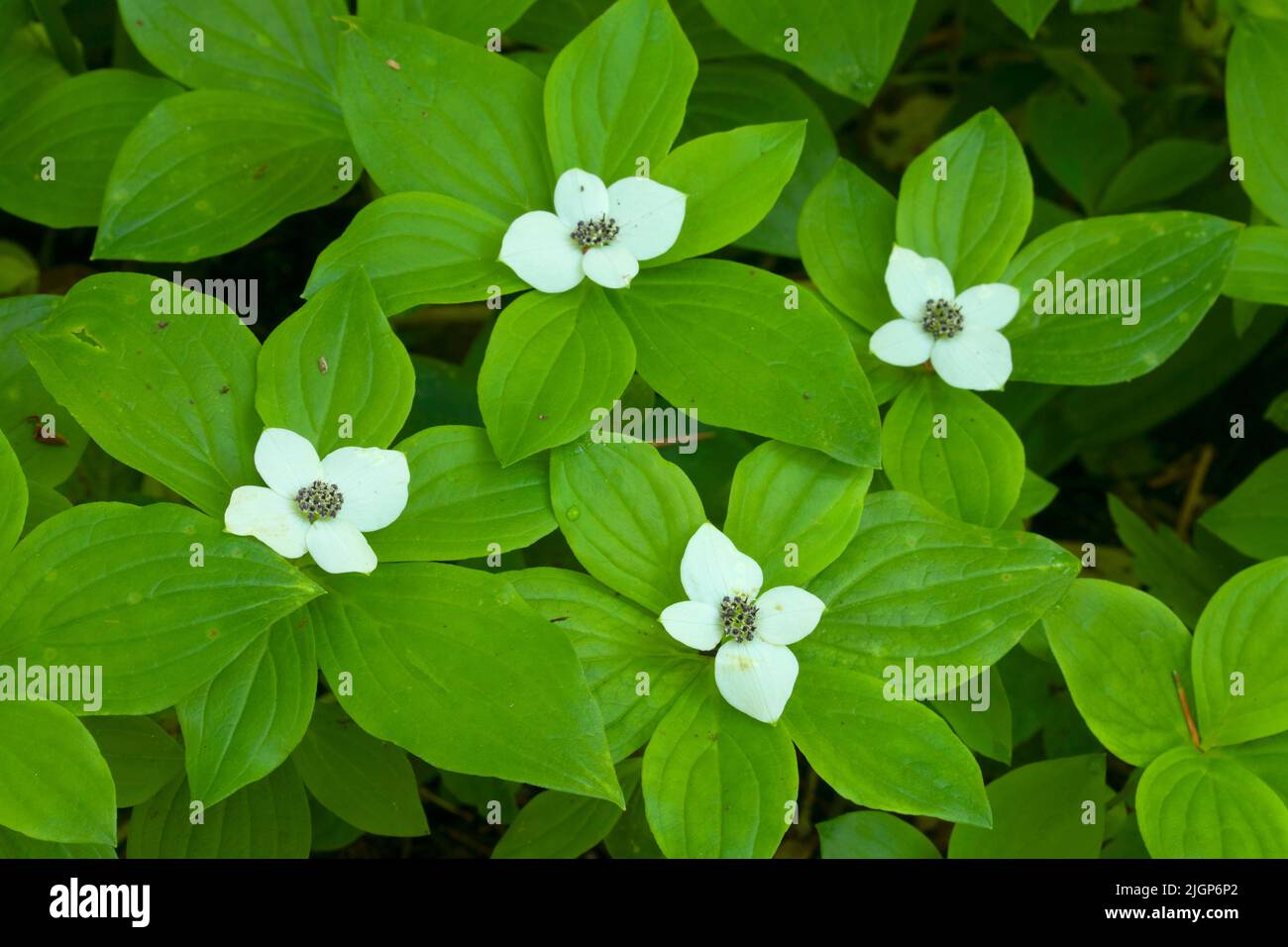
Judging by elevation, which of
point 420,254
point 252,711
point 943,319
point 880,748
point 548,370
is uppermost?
point 420,254

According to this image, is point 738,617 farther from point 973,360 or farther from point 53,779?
point 53,779

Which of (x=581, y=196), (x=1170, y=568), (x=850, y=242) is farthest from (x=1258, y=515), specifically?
(x=581, y=196)

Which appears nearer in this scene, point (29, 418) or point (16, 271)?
point (29, 418)

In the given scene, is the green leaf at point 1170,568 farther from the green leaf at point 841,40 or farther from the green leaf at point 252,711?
the green leaf at point 252,711

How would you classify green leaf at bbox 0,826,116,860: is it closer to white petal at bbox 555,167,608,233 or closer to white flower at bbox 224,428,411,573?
white flower at bbox 224,428,411,573

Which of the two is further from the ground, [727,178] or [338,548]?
[727,178]

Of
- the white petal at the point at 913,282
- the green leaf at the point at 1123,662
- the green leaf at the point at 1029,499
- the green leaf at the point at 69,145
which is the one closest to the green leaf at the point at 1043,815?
the green leaf at the point at 1123,662

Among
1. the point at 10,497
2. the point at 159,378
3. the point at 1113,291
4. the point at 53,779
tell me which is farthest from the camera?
the point at 1113,291

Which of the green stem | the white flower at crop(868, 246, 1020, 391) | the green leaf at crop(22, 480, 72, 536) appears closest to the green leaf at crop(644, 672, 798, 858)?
the white flower at crop(868, 246, 1020, 391)
